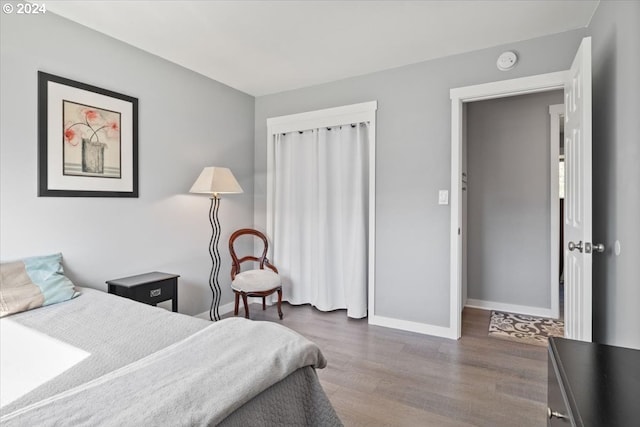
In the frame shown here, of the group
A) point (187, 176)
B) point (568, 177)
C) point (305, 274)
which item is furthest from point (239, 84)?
point (568, 177)

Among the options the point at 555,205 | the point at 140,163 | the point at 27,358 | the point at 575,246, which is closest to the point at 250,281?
the point at 140,163

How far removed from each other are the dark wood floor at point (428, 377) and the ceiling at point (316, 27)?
98.4 inches

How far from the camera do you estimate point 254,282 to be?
3.27 m

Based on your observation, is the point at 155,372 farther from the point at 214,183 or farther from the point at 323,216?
the point at 323,216

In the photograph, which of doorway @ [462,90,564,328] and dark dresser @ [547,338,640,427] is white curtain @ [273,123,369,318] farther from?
dark dresser @ [547,338,640,427]

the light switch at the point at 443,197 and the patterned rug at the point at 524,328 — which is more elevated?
the light switch at the point at 443,197

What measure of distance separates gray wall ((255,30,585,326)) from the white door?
781mm

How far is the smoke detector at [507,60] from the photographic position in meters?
2.72

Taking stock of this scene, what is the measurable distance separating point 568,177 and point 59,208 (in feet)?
11.5

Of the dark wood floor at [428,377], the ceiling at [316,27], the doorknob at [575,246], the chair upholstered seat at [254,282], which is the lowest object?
the dark wood floor at [428,377]

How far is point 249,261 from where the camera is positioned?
13.1 feet

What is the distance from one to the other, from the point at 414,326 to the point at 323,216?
1436 mm

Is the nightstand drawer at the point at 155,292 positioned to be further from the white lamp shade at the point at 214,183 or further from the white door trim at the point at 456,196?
the white door trim at the point at 456,196

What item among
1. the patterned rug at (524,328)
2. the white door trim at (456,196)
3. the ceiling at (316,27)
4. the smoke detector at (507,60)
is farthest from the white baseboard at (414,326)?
the ceiling at (316,27)
